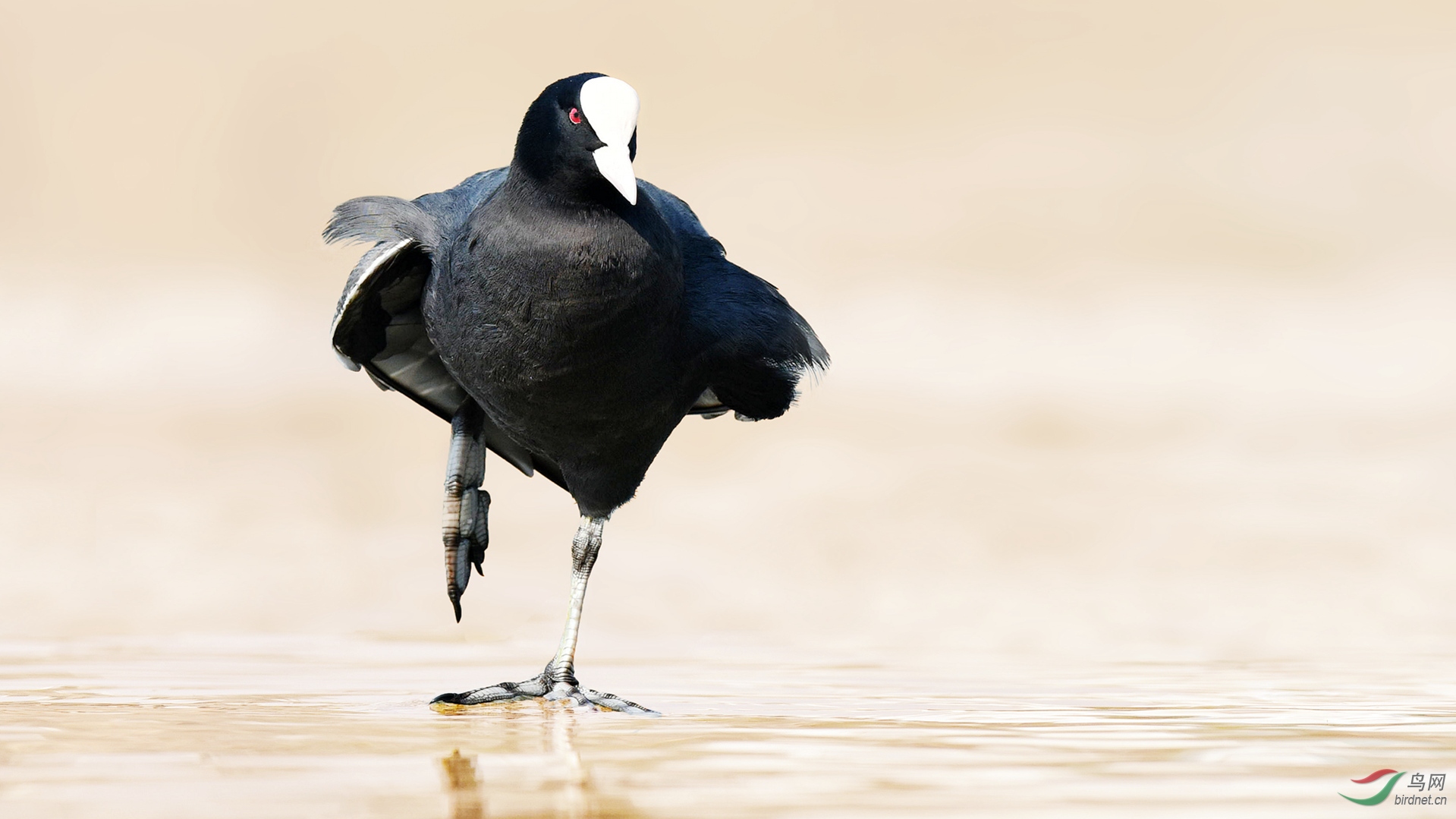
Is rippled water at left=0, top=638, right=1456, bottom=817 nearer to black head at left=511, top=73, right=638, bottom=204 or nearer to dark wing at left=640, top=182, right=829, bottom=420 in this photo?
dark wing at left=640, top=182, right=829, bottom=420

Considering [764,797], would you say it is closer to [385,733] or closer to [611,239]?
[385,733]

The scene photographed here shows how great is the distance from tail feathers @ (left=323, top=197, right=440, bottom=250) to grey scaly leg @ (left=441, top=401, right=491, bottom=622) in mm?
1346

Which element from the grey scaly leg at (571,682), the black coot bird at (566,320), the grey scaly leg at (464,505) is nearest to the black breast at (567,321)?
the black coot bird at (566,320)

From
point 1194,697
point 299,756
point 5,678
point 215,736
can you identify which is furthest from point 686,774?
point 5,678

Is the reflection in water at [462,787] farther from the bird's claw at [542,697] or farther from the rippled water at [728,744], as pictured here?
the bird's claw at [542,697]

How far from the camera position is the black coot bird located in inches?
314

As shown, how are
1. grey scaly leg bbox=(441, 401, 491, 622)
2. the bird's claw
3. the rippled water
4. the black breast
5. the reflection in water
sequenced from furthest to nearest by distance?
1. grey scaly leg bbox=(441, 401, 491, 622)
2. the bird's claw
3. the black breast
4. the rippled water
5. the reflection in water

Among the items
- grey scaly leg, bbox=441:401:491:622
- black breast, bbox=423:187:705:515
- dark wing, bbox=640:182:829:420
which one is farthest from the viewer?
grey scaly leg, bbox=441:401:491:622

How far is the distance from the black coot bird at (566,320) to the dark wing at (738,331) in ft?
0.04

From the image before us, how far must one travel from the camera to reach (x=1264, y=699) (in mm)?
8453

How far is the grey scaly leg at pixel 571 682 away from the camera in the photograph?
325 inches

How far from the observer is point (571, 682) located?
888cm

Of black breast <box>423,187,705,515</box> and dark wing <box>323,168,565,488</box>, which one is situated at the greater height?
dark wing <box>323,168,565,488</box>

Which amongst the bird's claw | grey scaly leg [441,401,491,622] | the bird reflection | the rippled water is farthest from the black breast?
the bird reflection
